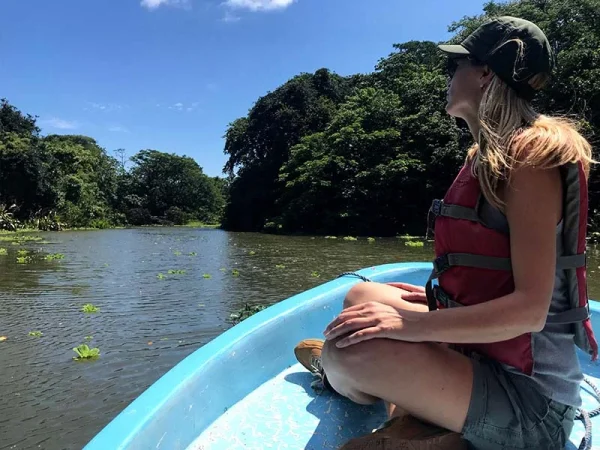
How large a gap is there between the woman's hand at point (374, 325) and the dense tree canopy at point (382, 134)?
17.6 meters

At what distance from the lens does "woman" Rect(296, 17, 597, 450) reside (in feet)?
3.42

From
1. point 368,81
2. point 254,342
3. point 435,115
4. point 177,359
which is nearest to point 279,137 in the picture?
point 368,81

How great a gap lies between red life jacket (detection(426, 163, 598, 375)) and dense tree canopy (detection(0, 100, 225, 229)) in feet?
93.7

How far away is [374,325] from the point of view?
1154 millimetres

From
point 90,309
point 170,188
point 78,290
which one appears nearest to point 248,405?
point 90,309

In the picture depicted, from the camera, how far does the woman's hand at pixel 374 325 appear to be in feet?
3.68

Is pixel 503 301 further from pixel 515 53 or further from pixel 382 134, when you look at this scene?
pixel 382 134

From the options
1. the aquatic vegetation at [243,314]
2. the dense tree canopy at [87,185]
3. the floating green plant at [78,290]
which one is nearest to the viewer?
the aquatic vegetation at [243,314]

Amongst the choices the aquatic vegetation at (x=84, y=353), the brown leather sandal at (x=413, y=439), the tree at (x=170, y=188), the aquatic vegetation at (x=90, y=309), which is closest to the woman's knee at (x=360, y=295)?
the brown leather sandal at (x=413, y=439)

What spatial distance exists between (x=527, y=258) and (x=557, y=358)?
0.98ft

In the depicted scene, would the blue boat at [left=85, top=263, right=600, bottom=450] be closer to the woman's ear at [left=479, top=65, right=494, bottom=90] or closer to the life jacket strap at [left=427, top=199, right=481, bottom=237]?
the life jacket strap at [left=427, top=199, right=481, bottom=237]

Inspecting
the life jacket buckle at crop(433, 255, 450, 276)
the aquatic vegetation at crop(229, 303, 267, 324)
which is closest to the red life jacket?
the life jacket buckle at crop(433, 255, 450, 276)

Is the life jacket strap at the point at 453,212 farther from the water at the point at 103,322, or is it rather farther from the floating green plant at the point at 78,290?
the floating green plant at the point at 78,290

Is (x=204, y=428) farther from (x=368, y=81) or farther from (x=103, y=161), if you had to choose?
(x=103, y=161)
